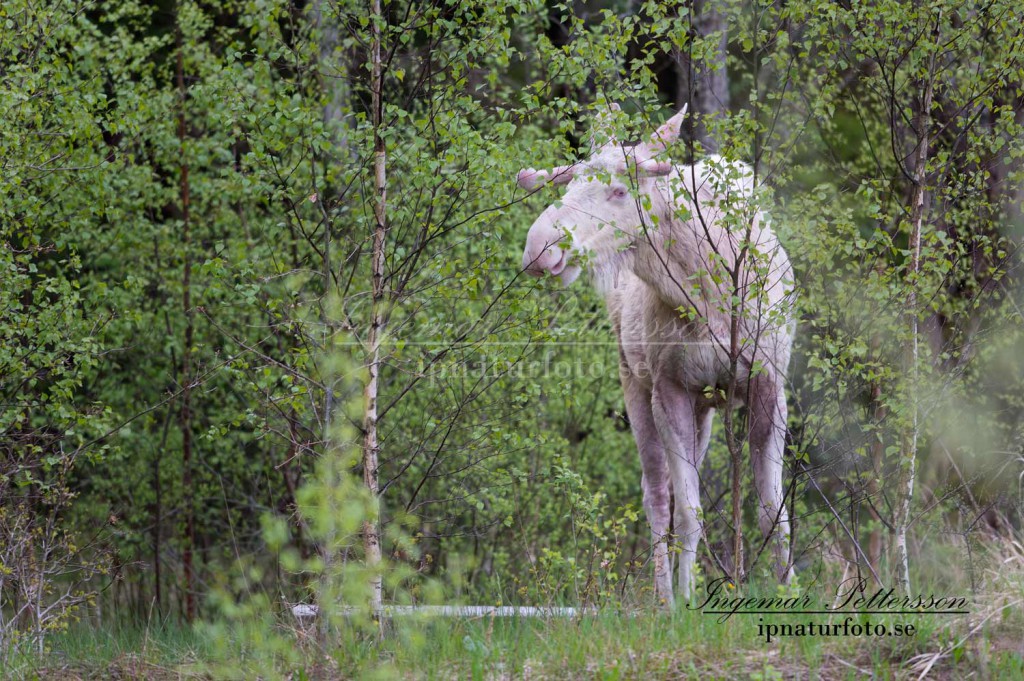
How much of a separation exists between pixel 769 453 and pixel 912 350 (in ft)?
3.17

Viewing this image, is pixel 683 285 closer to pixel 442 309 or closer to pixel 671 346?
pixel 671 346

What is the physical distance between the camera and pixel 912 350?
6031 millimetres

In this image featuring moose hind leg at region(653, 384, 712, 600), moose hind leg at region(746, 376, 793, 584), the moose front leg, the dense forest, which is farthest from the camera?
the moose front leg

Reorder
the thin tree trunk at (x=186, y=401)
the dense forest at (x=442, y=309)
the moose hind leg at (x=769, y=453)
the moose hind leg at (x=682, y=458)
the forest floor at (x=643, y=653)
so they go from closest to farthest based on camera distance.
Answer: the forest floor at (x=643, y=653) → the dense forest at (x=442, y=309) → the moose hind leg at (x=769, y=453) → the moose hind leg at (x=682, y=458) → the thin tree trunk at (x=186, y=401)

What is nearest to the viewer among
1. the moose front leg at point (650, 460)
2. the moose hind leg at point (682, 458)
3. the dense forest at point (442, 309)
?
the dense forest at point (442, 309)

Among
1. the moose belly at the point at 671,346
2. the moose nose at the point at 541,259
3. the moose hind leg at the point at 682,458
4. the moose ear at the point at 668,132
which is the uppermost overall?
the moose ear at the point at 668,132

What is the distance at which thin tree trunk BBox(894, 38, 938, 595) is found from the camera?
565 centimetres

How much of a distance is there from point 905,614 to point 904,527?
108cm

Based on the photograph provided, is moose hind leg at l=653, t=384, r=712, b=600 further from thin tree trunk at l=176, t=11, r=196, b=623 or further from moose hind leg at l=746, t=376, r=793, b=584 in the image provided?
thin tree trunk at l=176, t=11, r=196, b=623

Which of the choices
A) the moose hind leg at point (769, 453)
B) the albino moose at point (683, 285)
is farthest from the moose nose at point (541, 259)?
the moose hind leg at point (769, 453)

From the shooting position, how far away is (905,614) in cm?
467

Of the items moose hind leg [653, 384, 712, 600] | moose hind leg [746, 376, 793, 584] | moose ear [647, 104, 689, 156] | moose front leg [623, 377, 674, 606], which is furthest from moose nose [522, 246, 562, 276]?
moose front leg [623, 377, 674, 606]

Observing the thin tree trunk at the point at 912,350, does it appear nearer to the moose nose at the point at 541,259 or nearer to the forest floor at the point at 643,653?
the forest floor at the point at 643,653

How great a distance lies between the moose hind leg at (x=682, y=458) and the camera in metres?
6.27
